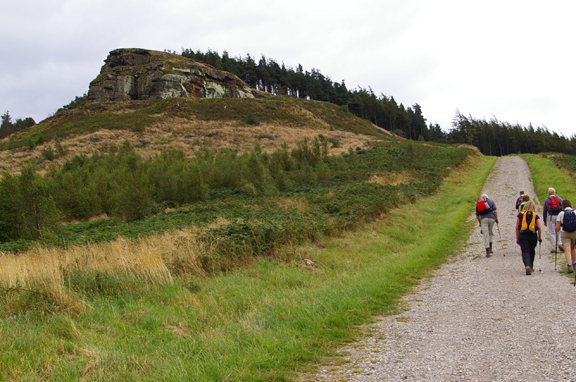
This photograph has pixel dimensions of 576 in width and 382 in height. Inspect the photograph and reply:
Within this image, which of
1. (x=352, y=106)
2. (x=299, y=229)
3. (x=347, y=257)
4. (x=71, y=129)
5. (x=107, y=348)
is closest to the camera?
(x=107, y=348)

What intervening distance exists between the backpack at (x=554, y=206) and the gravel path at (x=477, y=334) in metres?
2.12

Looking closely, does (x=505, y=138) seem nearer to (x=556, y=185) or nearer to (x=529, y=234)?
(x=556, y=185)

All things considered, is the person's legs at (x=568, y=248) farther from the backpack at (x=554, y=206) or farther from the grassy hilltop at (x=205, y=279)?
the grassy hilltop at (x=205, y=279)

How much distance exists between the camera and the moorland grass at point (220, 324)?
13.0 ft

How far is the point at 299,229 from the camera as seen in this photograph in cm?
1138

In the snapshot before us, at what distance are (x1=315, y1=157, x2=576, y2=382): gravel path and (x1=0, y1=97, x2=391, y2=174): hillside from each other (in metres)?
40.9

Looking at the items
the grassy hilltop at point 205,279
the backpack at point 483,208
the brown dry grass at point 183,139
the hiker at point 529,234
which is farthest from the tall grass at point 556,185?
the brown dry grass at point 183,139

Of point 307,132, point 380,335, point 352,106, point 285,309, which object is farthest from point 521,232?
point 352,106

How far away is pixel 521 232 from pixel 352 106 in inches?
3936

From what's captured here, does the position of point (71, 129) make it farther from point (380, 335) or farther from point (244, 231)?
point (380, 335)

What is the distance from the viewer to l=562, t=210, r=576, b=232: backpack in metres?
8.60

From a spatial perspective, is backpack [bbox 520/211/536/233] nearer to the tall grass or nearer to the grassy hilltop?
the grassy hilltop

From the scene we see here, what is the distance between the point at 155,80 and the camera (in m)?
77.5

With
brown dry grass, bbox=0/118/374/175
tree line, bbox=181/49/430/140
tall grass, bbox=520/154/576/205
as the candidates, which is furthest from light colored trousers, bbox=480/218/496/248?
tree line, bbox=181/49/430/140
